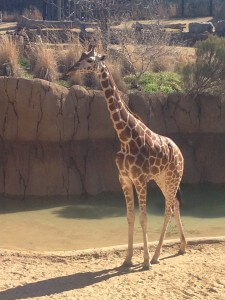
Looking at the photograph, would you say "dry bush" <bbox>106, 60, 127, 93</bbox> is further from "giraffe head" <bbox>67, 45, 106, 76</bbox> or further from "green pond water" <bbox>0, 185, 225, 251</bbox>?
"giraffe head" <bbox>67, 45, 106, 76</bbox>

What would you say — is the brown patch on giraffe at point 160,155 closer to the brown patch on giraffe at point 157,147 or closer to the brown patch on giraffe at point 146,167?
the brown patch on giraffe at point 157,147

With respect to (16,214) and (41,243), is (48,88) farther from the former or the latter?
(41,243)

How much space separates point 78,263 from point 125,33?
1418cm

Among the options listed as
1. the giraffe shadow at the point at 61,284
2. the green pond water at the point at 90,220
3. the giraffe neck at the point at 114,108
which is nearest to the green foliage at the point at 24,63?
the green pond water at the point at 90,220

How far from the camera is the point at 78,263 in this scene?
29.5 feet

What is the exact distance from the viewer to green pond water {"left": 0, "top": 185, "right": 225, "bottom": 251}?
10.9 metres

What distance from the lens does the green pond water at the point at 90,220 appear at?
35.8ft

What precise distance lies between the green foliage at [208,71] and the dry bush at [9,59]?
4283 mm

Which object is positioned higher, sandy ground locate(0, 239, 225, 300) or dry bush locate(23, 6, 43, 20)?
dry bush locate(23, 6, 43, 20)

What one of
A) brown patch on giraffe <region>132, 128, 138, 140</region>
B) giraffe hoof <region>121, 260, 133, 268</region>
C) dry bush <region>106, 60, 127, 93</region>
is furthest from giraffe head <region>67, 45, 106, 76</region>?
dry bush <region>106, 60, 127, 93</region>

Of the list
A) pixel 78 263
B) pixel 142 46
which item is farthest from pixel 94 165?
pixel 142 46

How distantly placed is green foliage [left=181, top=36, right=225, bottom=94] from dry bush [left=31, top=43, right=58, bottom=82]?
130 inches

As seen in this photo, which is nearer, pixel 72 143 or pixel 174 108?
pixel 72 143

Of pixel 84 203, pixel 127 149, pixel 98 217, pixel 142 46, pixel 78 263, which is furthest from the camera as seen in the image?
pixel 142 46
